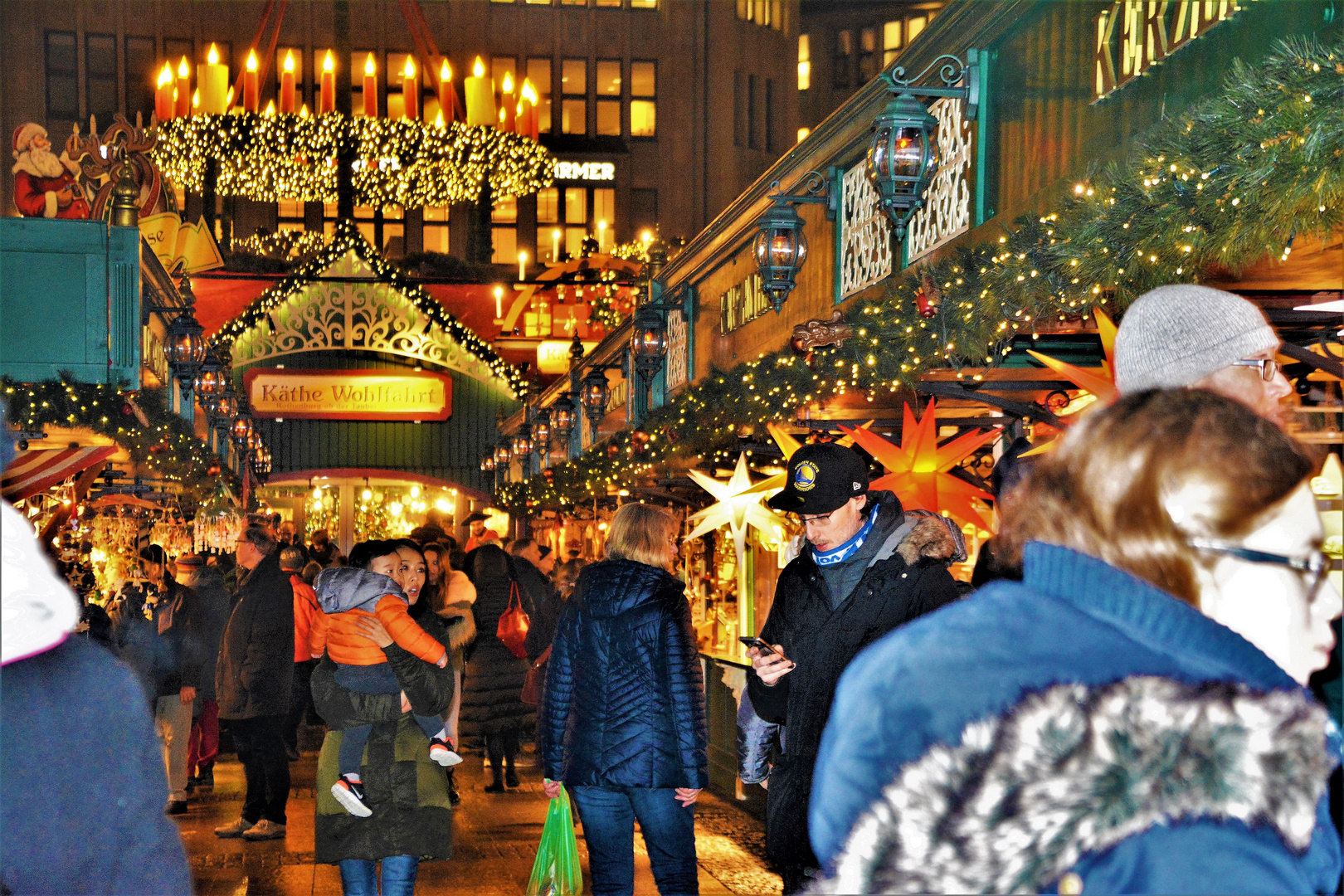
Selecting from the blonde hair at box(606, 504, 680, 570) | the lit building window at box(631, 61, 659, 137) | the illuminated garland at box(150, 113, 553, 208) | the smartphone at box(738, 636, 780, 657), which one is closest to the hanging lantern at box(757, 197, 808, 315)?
the blonde hair at box(606, 504, 680, 570)

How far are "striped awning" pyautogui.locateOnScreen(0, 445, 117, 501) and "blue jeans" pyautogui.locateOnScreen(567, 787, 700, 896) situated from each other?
4551mm

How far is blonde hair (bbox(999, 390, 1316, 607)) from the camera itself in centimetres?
160

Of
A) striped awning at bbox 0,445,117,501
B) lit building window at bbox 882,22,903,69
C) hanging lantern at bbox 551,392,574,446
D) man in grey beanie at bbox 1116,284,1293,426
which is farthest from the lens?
lit building window at bbox 882,22,903,69

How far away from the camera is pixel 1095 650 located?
153cm

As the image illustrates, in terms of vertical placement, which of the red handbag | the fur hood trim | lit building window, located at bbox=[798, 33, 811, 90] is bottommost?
the red handbag

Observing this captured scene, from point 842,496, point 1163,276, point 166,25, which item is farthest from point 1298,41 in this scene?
point 166,25

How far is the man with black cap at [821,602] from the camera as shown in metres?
4.39

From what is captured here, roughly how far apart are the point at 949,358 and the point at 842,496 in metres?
1.65

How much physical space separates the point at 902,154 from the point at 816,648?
2.41 m

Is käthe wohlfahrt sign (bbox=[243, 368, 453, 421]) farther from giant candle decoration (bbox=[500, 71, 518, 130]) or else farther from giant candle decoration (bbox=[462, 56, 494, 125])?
giant candle decoration (bbox=[462, 56, 494, 125])

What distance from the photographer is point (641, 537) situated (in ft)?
19.1

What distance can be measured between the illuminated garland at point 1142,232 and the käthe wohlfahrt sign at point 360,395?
24863 millimetres

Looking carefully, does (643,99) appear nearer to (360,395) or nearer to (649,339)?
(360,395)

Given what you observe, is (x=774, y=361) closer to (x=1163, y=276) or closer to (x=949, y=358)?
(x=949, y=358)
